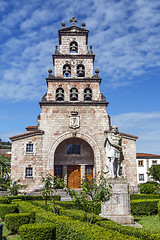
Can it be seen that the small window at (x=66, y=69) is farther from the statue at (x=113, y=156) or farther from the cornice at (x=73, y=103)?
the statue at (x=113, y=156)

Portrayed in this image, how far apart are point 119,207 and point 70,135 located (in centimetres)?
1474

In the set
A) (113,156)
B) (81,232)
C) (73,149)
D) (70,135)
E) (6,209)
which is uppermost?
(70,135)

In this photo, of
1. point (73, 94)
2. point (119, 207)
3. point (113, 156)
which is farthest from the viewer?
point (73, 94)

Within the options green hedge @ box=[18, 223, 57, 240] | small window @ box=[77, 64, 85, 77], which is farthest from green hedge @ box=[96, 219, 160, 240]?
small window @ box=[77, 64, 85, 77]

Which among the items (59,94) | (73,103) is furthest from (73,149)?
(59,94)

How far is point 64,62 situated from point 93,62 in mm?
3459

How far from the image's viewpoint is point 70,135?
79.8 ft

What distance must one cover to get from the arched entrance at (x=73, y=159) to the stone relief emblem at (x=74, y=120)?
1.62m

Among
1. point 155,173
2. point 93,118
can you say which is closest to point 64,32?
point 93,118

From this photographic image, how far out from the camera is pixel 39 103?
25.0m

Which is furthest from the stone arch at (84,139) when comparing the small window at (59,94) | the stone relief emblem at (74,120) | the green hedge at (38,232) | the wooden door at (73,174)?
the green hedge at (38,232)

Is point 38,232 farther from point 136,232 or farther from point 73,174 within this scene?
point 73,174

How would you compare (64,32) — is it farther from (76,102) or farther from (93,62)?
(76,102)

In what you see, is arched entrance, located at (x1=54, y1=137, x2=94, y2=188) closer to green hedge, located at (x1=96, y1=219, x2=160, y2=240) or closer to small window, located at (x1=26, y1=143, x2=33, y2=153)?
small window, located at (x1=26, y1=143, x2=33, y2=153)
